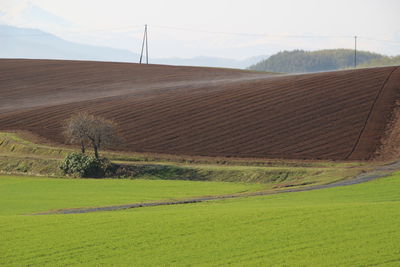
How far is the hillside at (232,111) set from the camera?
50.9 m

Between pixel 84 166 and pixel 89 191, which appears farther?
pixel 84 166

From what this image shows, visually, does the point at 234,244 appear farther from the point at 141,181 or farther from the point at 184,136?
the point at 184,136

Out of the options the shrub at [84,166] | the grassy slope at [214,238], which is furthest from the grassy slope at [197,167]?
the grassy slope at [214,238]

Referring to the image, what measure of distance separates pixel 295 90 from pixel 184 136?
1752 cm

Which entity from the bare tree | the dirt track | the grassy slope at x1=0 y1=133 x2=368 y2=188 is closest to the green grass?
the dirt track

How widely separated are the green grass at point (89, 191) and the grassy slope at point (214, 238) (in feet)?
26.8

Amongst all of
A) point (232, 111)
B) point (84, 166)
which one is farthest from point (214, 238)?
point (232, 111)

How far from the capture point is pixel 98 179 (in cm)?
4434

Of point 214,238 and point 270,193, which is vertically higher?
point 214,238

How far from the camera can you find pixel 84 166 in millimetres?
46344

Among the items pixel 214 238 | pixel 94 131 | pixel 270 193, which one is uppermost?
pixel 94 131

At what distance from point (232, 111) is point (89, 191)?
2604cm

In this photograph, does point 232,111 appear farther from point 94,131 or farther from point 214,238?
point 214,238

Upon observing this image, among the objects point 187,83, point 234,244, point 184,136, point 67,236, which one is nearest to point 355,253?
point 234,244
